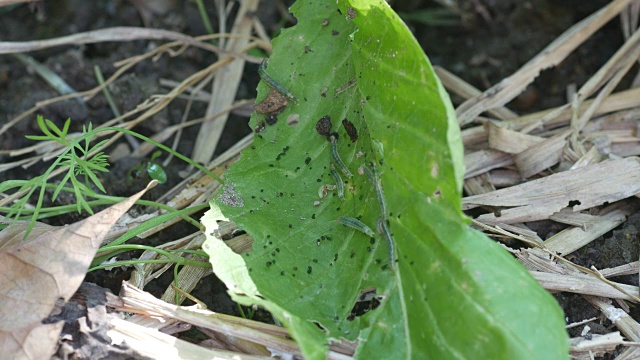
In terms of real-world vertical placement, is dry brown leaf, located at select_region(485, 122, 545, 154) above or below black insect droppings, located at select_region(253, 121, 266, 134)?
below

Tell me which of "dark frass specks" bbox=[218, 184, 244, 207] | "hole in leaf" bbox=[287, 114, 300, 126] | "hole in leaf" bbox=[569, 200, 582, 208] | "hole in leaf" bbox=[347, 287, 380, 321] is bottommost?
"hole in leaf" bbox=[347, 287, 380, 321]

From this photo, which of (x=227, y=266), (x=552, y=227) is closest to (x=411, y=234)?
(x=227, y=266)

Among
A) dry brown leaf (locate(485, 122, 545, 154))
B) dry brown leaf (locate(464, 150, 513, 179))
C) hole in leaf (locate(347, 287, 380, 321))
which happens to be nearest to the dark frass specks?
hole in leaf (locate(347, 287, 380, 321))

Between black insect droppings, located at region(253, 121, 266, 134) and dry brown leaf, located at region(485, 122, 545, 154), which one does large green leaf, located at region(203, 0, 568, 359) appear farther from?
dry brown leaf, located at region(485, 122, 545, 154)

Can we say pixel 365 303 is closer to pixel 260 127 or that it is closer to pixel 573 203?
pixel 260 127

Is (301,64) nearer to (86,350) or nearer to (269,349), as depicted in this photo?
(269,349)

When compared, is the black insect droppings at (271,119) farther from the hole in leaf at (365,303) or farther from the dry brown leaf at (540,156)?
the dry brown leaf at (540,156)
